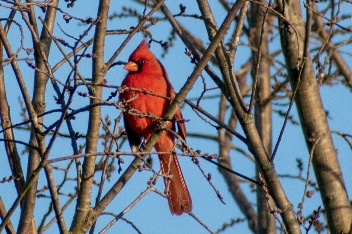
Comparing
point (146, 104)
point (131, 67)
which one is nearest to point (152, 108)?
point (146, 104)

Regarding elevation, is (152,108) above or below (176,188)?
above

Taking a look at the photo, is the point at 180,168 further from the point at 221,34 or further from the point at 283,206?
the point at 221,34

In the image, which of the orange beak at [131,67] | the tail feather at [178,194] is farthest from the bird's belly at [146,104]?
the tail feather at [178,194]

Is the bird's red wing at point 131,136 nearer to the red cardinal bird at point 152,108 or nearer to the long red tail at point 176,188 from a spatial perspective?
the red cardinal bird at point 152,108

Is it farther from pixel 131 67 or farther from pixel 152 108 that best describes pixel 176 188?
pixel 131 67

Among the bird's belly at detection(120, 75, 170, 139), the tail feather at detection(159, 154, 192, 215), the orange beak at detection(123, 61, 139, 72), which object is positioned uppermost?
the orange beak at detection(123, 61, 139, 72)

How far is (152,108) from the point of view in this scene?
4246mm

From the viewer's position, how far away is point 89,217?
2904 mm

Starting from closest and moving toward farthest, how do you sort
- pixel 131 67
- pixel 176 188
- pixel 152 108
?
pixel 152 108, pixel 176 188, pixel 131 67

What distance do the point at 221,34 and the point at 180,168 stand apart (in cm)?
170

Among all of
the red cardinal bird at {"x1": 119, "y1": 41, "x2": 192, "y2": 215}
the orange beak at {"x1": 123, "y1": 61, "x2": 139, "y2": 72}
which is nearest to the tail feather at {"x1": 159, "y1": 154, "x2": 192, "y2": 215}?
the red cardinal bird at {"x1": 119, "y1": 41, "x2": 192, "y2": 215}

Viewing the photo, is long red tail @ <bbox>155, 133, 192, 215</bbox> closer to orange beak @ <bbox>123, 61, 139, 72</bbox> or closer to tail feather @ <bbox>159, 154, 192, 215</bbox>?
tail feather @ <bbox>159, 154, 192, 215</bbox>

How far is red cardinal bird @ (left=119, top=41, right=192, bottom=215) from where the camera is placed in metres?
4.26

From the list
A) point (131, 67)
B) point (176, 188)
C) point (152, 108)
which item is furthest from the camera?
point (131, 67)
